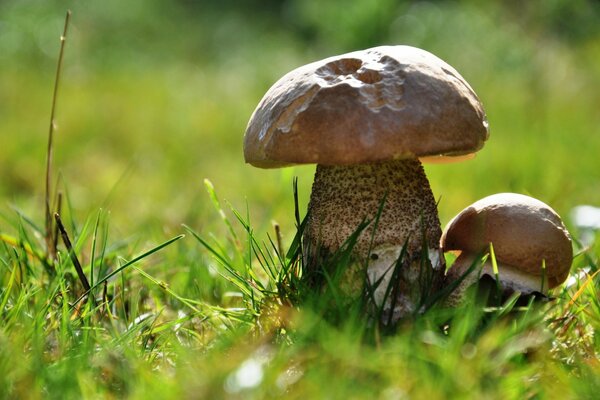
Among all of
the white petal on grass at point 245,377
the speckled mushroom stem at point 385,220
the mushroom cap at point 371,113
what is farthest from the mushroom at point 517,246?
the white petal on grass at point 245,377

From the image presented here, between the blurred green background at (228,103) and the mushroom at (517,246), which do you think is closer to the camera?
the mushroom at (517,246)

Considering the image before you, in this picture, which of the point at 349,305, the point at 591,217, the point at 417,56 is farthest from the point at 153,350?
the point at 591,217

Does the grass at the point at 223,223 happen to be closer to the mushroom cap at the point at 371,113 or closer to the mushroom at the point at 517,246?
the mushroom at the point at 517,246

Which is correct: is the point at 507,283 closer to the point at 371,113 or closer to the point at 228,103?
the point at 371,113

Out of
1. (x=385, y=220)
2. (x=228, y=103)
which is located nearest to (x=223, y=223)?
(x=385, y=220)

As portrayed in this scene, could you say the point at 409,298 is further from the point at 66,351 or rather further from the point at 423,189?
the point at 66,351

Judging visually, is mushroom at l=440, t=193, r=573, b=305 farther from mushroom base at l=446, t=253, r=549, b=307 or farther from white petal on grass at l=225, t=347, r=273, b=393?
white petal on grass at l=225, t=347, r=273, b=393
